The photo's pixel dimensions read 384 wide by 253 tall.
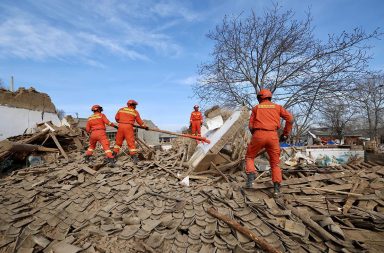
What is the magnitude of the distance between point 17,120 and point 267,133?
11.3m

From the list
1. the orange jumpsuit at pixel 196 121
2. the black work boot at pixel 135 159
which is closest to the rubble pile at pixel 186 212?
the black work boot at pixel 135 159

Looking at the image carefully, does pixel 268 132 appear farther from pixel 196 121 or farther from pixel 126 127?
pixel 196 121

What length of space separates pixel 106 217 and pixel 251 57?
12.5 meters

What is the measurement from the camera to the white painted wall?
34.3 feet

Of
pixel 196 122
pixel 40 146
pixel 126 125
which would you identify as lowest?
pixel 40 146


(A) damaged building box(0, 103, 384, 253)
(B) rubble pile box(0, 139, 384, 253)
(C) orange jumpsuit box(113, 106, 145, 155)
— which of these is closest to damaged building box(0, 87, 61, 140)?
(A) damaged building box(0, 103, 384, 253)

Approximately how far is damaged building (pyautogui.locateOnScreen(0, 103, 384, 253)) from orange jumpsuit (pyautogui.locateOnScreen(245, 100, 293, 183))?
572 mm

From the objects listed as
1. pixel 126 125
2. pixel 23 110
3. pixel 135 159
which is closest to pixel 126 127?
pixel 126 125

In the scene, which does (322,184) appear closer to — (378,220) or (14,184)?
(378,220)

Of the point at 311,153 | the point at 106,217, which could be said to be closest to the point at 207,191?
the point at 106,217

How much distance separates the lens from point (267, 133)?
4.89 meters

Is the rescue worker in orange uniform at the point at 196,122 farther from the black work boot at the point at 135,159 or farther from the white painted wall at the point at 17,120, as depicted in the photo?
the white painted wall at the point at 17,120

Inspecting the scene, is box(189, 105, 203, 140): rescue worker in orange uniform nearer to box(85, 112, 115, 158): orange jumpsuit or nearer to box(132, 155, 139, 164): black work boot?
box(132, 155, 139, 164): black work boot

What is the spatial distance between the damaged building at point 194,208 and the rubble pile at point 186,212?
17mm
